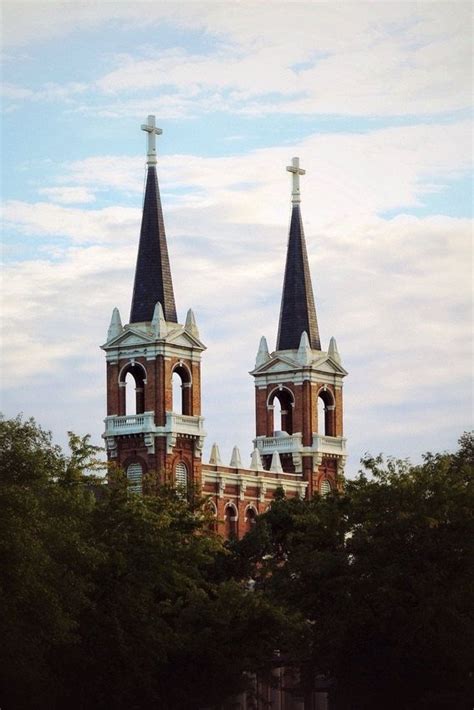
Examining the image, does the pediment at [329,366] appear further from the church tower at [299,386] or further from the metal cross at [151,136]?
the metal cross at [151,136]

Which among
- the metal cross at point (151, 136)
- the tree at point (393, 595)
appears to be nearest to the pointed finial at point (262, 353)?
the metal cross at point (151, 136)

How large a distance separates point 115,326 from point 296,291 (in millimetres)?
16755

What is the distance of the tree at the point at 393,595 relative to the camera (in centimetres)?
7444

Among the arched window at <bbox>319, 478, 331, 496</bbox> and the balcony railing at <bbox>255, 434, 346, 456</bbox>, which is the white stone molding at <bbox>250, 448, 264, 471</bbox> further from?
the arched window at <bbox>319, 478, 331, 496</bbox>

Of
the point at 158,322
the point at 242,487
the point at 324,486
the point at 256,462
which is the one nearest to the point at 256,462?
the point at 256,462

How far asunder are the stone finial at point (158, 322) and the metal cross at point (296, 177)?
18241 mm

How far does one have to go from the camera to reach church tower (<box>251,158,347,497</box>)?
122750 mm

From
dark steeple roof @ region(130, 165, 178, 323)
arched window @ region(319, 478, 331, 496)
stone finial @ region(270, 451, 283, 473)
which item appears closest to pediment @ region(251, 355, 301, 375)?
stone finial @ region(270, 451, 283, 473)

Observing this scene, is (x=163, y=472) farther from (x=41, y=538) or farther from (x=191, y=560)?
(x=41, y=538)

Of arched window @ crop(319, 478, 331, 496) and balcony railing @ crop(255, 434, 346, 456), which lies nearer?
balcony railing @ crop(255, 434, 346, 456)

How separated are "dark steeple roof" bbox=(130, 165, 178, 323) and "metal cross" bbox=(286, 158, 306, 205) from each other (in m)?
14.8

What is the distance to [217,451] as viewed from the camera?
115812 millimetres

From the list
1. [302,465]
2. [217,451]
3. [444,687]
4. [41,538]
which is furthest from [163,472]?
[41,538]

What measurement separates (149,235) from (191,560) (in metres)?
39.3
